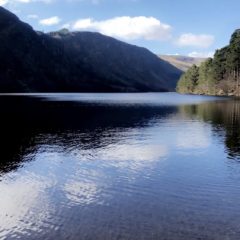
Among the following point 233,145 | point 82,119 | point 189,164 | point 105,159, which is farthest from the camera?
point 82,119

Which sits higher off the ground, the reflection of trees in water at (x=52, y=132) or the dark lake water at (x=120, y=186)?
the reflection of trees in water at (x=52, y=132)

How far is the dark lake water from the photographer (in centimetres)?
2464

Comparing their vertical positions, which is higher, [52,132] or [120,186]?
[52,132]

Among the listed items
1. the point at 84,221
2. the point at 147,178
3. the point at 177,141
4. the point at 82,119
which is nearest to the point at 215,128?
the point at 177,141

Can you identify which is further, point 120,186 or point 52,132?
point 52,132

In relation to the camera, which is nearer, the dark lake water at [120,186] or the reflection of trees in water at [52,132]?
the dark lake water at [120,186]

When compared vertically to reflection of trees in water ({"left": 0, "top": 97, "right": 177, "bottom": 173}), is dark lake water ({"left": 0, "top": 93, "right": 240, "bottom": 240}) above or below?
below

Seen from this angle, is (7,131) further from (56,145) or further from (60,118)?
(60,118)

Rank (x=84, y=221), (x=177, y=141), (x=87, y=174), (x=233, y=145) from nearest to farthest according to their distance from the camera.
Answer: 1. (x=84, y=221)
2. (x=87, y=174)
3. (x=233, y=145)
4. (x=177, y=141)

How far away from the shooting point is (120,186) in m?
34.8

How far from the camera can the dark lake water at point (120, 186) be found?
24.6 m

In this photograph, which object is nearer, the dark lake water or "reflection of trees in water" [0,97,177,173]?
the dark lake water

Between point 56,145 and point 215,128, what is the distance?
112 ft

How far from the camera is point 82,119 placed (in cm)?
9681
